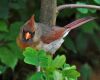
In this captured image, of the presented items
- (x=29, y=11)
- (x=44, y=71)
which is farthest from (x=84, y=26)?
(x=44, y=71)

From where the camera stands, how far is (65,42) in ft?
10.3

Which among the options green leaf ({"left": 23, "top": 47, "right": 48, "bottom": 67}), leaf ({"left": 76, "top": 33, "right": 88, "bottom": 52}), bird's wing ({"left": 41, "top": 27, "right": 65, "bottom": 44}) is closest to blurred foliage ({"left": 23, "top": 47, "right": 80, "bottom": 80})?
green leaf ({"left": 23, "top": 47, "right": 48, "bottom": 67})

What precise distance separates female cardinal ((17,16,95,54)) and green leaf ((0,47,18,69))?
146 millimetres

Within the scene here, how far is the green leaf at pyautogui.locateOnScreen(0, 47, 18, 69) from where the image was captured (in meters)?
2.64

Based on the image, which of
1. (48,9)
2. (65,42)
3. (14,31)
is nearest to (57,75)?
(48,9)

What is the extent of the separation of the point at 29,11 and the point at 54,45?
0.61 metres

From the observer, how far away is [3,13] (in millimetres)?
2797

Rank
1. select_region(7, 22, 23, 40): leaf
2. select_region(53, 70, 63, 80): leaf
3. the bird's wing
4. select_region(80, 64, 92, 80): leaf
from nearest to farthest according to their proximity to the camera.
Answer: select_region(53, 70, 63, 80): leaf
the bird's wing
select_region(7, 22, 23, 40): leaf
select_region(80, 64, 92, 80): leaf

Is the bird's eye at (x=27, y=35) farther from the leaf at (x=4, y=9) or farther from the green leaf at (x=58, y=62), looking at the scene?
the green leaf at (x=58, y=62)

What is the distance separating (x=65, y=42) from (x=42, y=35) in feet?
1.76

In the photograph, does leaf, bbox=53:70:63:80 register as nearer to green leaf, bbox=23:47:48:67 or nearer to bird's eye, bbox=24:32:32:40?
green leaf, bbox=23:47:48:67

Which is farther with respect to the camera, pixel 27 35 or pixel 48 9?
pixel 27 35

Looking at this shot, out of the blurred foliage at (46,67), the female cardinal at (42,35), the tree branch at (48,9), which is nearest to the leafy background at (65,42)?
the female cardinal at (42,35)

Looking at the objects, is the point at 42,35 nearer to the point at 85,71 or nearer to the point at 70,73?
the point at 70,73
